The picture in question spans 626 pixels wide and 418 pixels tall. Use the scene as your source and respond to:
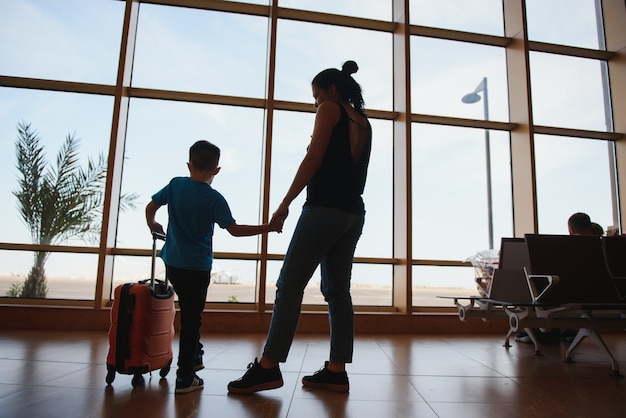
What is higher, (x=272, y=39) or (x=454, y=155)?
(x=272, y=39)

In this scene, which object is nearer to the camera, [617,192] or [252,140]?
[252,140]

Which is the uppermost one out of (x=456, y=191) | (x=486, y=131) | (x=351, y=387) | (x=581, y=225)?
(x=486, y=131)

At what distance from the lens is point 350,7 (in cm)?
497

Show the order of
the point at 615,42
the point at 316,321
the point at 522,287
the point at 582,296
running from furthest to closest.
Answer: the point at 615,42 → the point at 316,321 → the point at 522,287 → the point at 582,296

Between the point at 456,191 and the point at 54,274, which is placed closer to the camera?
the point at 54,274

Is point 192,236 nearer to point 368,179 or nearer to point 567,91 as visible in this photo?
point 368,179

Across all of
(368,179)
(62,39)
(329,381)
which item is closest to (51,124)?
(62,39)

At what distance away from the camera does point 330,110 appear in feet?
5.86

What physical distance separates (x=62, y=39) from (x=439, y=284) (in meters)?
4.84

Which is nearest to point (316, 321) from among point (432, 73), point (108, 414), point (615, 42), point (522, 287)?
point (522, 287)

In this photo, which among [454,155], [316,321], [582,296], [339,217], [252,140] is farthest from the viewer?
[454,155]

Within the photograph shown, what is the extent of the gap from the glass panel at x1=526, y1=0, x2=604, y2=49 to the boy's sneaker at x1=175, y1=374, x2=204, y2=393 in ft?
18.1

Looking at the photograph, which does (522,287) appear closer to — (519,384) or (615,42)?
(519,384)

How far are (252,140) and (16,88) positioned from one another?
7.98ft
